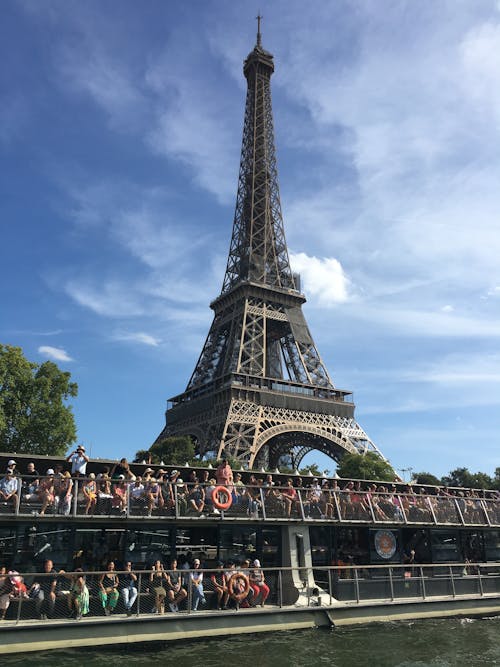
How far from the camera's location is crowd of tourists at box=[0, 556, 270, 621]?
1378cm

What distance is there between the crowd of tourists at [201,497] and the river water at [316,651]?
10.8ft

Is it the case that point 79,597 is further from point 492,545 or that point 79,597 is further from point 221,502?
point 492,545

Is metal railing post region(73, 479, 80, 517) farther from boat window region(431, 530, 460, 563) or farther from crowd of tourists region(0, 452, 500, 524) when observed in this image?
boat window region(431, 530, 460, 563)

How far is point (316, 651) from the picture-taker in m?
14.6

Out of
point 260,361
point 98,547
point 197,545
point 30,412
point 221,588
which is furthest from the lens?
point 260,361

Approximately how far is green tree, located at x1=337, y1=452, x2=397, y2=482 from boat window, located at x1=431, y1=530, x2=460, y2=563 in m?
31.3

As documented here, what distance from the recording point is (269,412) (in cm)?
6022

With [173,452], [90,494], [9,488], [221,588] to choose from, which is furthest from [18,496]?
[173,452]

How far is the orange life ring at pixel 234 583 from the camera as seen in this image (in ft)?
51.3

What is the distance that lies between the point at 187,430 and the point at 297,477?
44570 mm

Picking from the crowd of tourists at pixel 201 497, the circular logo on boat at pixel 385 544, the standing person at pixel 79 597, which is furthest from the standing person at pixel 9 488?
the circular logo on boat at pixel 385 544

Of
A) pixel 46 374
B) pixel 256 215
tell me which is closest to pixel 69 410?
pixel 46 374

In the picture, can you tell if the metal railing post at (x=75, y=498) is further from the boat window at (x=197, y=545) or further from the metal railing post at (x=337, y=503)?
the metal railing post at (x=337, y=503)

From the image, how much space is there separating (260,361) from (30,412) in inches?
1254
